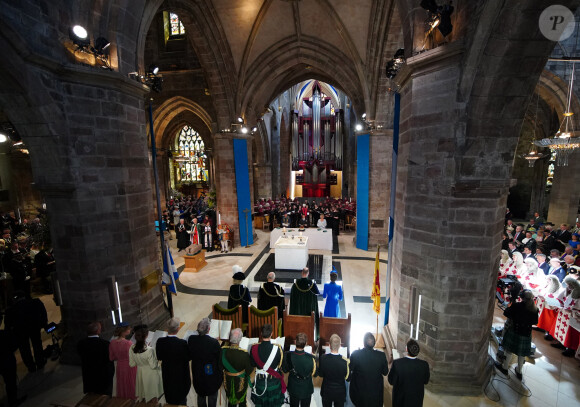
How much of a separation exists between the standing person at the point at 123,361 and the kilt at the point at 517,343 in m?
5.52

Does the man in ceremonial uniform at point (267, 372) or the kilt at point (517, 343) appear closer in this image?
the man in ceremonial uniform at point (267, 372)

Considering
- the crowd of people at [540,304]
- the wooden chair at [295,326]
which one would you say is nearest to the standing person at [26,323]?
the wooden chair at [295,326]

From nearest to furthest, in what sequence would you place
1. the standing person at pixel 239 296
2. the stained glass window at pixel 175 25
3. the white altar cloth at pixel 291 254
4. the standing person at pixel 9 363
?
A: the standing person at pixel 9 363
the standing person at pixel 239 296
the white altar cloth at pixel 291 254
the stained glass window at pixel 175 25

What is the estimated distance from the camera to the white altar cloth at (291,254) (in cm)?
858

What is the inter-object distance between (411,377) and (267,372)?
1589mm

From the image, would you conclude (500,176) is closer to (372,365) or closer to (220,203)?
(372,365)

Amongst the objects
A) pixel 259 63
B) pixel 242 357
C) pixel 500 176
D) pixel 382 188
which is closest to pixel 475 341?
pixel 500 176

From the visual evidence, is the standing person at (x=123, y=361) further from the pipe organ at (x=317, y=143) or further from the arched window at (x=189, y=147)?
the pipe organ at (x=317, y=143)

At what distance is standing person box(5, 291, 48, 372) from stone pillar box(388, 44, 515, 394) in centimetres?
607

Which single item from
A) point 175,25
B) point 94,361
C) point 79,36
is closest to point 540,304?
point 94,361

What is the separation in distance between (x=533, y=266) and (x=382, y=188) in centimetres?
574

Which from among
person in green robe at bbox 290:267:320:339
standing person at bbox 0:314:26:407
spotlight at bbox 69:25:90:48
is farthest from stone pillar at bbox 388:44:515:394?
standing person at bbox 0:314:26:407

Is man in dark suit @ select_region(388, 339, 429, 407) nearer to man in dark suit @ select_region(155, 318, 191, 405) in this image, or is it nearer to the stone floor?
the stone floor

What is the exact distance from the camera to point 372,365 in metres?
3.06
